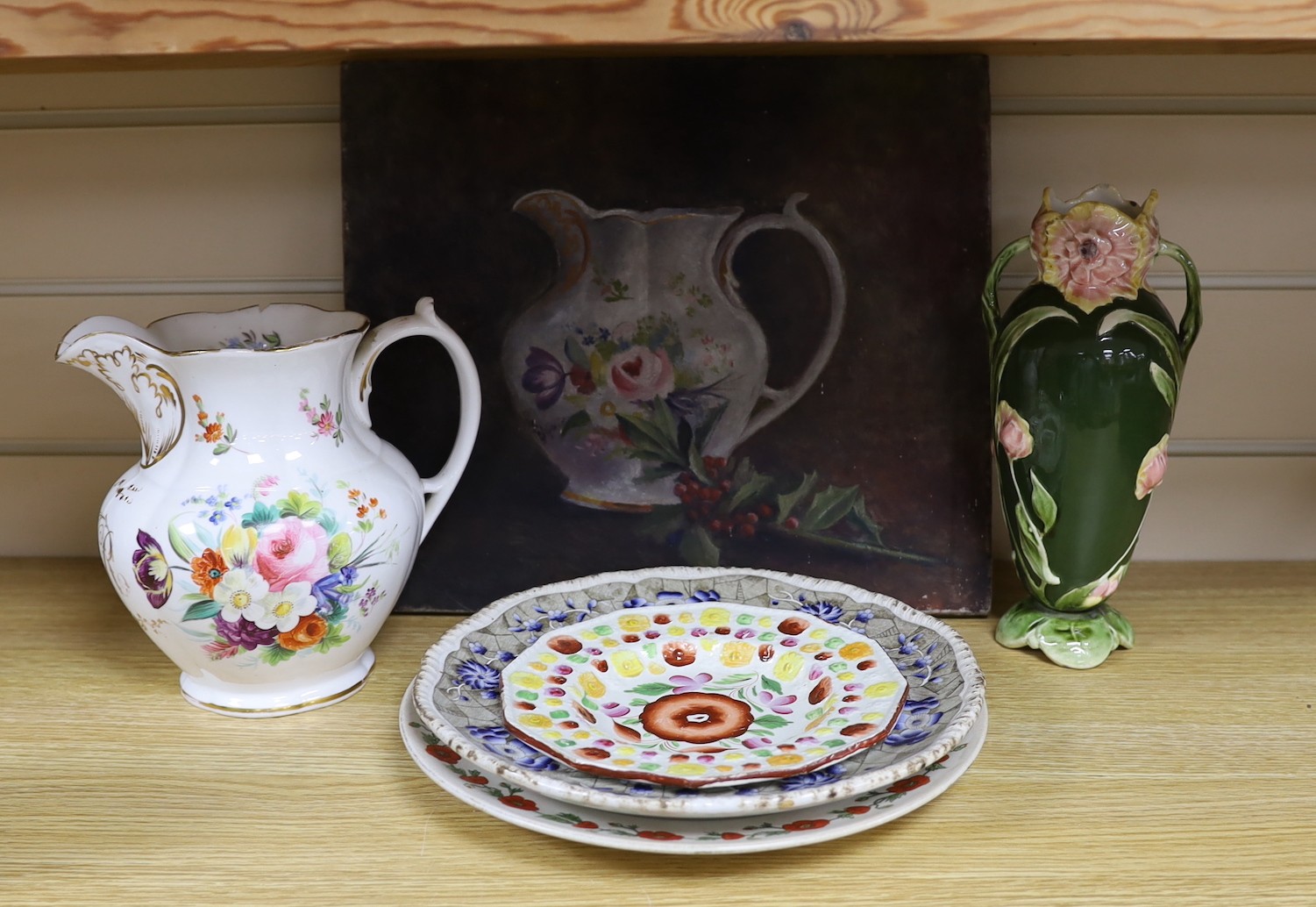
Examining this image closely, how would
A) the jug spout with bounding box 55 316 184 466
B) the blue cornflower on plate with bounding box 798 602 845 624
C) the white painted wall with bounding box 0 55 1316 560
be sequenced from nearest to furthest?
the jug spout with bounding box 55 316 184 466
the blue cornflower on plate with bounding box 798 602 845 624
the white painted wall with bounding box 0 55 1316 560

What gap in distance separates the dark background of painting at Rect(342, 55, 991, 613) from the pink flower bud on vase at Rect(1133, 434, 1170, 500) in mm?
125

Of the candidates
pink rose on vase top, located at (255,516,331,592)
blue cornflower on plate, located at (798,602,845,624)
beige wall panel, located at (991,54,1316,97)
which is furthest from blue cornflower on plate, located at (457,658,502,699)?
beige wall panel, located at (991,54,1316,97)

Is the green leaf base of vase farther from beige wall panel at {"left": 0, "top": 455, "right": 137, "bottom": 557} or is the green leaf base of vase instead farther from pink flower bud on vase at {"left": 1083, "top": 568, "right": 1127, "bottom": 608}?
beige wall panel at {"left": 0, "top": 455, "right": 137, "bottom": 557}

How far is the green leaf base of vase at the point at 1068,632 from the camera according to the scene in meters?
0.78

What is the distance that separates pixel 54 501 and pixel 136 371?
38cm

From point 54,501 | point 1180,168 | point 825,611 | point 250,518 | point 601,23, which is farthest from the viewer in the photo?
point 54,501

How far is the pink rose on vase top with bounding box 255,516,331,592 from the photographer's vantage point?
68cm

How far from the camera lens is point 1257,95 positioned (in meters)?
0.88

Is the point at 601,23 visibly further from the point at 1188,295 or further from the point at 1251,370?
the point at 1251,370

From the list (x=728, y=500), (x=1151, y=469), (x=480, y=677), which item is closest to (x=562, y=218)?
(x=728, y=500)

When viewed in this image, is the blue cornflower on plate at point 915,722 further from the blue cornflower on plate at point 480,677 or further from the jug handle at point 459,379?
the jug handle at point 459,379

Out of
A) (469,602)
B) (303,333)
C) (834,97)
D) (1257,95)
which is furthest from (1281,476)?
(303,333)

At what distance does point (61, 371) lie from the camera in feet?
3.18

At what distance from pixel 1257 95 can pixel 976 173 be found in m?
0.25
